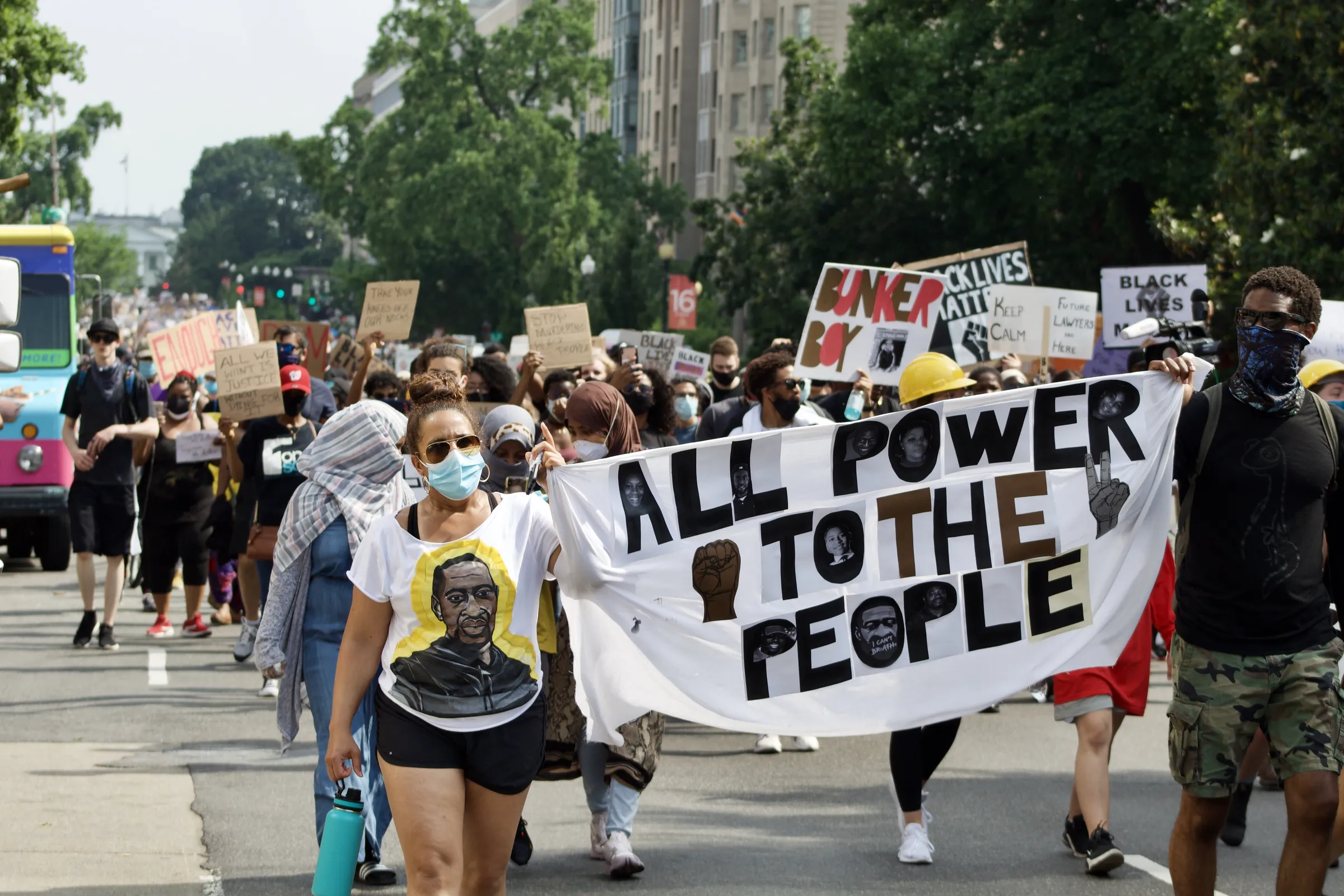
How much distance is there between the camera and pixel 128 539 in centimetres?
1322

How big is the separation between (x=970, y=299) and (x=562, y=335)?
11.2ft

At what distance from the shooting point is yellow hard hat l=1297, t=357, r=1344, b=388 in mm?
7043

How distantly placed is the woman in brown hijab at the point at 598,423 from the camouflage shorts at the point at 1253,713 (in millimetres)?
2206

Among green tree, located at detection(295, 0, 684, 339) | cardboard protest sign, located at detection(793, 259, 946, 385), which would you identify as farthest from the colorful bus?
green tree, located at detection(295, 0, 684, 339)

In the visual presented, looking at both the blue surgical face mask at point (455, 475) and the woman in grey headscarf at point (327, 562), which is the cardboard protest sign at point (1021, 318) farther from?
the blue surgical face mask at point (455, 475)

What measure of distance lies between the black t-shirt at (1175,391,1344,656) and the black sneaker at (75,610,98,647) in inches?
368

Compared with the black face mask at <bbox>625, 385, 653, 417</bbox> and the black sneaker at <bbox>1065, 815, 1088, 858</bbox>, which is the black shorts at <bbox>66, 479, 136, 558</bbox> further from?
the black sneaker at <bbox>1065, 815, 1088, 858</bbox>

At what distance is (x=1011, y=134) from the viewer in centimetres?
3331

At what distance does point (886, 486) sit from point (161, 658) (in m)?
7.56

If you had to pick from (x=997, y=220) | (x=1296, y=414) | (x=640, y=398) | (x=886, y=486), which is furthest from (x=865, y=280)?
(x=997, y=220)

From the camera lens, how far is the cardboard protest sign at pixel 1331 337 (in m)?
8.66

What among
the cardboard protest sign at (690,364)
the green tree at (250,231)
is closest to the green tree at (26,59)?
the cardboard protest sign at (690,364)

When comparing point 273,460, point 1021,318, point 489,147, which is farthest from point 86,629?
point 489,147

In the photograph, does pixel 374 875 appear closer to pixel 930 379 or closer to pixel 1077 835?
pixel 1077 835
